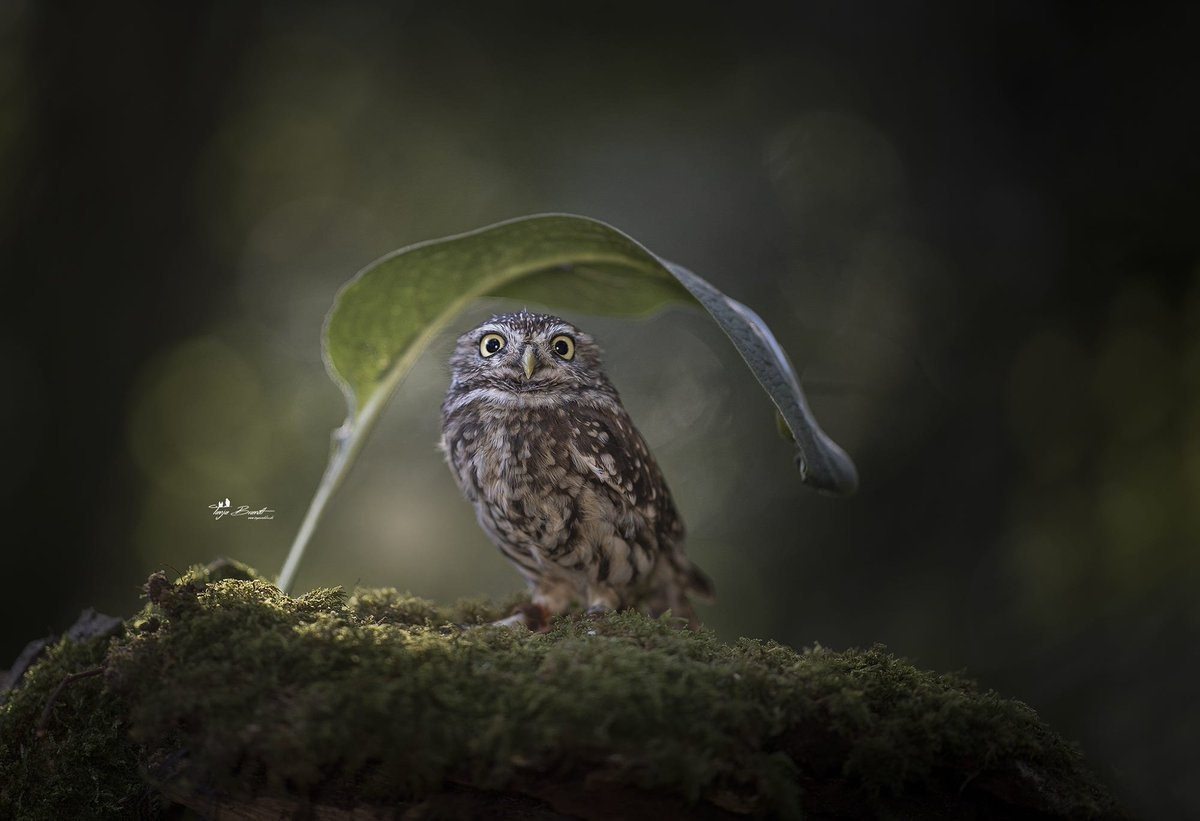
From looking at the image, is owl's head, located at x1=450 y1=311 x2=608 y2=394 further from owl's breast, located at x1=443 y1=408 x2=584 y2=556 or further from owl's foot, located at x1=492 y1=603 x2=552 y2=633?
owl's foot, located at x1=492 y1=603 x2=552 y2=633

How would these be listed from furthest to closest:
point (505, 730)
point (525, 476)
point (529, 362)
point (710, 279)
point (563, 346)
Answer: point (710, 279) < point (563, 346) < point (529, 362) < point (525, 476) < point (505, 730)

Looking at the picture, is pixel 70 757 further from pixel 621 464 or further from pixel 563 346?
pixel 563 346

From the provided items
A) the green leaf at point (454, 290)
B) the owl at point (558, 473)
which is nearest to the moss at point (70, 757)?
the green leaf at point (454, 290)

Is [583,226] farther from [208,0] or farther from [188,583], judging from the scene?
[208,0]

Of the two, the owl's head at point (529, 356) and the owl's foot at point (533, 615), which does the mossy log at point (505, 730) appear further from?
the owl's head at point (529, 356)

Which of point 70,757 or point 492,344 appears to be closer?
point 70,757

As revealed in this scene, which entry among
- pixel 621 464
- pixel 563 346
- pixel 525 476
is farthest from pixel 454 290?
pixel 621 464

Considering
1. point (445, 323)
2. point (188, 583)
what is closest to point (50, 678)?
point (188, 583)
